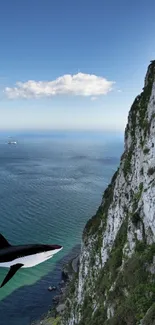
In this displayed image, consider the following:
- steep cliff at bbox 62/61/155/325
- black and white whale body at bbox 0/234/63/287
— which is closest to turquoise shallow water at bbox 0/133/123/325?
steep cliff at bbox 62/61/155/325

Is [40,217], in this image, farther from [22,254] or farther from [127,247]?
[22,254]

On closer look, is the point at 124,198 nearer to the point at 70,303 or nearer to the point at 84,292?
the point at 84,292

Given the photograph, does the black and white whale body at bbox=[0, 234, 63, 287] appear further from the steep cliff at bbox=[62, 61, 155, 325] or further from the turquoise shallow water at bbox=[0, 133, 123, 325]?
the turquoise shallow water at bbox=[0, 133, 123, 325]

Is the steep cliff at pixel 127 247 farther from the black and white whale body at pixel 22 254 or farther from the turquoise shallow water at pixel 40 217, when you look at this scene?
the black and white whale body at pixel 22 254

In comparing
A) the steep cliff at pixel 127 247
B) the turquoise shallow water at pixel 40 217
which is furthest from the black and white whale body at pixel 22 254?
the turquoise shallow water at pixel 40 217

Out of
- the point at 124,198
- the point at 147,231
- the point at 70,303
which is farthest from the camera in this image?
the point at 70,303

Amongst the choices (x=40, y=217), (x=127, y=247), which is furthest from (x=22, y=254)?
(x=40, y=217)

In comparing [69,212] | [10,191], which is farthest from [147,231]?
[10,191]

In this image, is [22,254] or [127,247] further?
[127,247]
